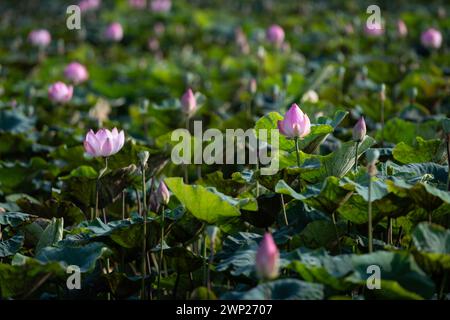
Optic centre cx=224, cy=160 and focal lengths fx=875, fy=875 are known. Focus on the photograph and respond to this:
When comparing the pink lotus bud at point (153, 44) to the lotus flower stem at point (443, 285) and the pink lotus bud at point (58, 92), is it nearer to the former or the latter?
the pink lotus bud at point (58, 92)

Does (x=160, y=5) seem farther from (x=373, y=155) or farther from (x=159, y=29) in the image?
(x=373, y=155)

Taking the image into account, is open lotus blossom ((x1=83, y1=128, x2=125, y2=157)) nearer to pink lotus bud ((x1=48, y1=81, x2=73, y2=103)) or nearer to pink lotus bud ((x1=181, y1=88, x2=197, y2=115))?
pink lotus bud ((x1=181, y1=88, x2=197, y2=115))

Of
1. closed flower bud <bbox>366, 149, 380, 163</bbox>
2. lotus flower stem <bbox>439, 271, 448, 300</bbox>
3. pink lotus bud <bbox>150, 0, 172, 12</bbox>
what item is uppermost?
pink lotus bud <bbox>150, 0, 172, 12</bbox>

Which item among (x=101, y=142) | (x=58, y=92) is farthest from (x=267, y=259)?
(x=58, y=92)

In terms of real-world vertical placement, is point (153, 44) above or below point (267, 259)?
above

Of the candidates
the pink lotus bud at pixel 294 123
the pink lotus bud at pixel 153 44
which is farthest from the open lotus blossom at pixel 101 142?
the pink lotus bud at pixel 153 44

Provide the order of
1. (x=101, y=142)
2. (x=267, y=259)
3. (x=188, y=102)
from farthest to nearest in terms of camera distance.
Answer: (x=188, y=102) → (x=101, y=142) → (x=267, y=259)

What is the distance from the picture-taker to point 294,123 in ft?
8.58

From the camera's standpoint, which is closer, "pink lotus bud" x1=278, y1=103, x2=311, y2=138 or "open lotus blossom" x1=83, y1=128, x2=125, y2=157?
"pink lotus bud" x1=278, y1=103, x2=311, y2=138

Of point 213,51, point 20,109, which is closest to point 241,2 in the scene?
point 213,51

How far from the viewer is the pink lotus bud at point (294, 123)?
2.61 metres

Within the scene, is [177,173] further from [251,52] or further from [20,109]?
[251,52]

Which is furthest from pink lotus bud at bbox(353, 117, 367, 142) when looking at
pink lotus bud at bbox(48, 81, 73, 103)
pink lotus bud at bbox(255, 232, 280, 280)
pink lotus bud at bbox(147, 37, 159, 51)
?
pink lotus bud at bbox(147, 37, 159, 51)

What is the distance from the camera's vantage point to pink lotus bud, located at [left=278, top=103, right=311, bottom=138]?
2.61 m
